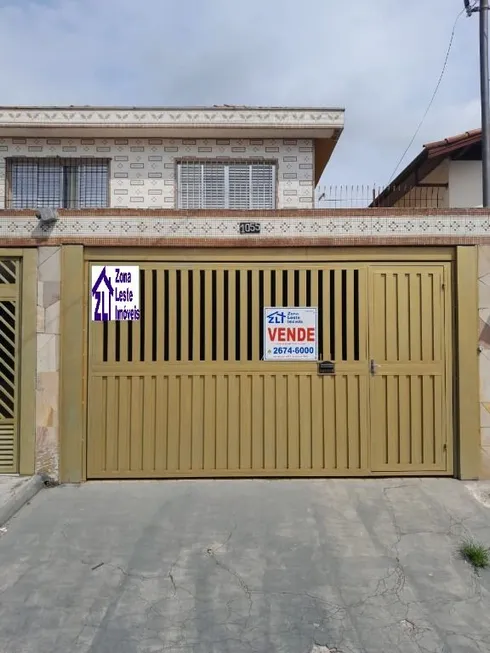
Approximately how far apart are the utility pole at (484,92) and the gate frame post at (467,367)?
2.86 m

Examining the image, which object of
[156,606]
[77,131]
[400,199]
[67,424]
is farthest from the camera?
[400,199]

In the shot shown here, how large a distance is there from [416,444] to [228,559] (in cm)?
254

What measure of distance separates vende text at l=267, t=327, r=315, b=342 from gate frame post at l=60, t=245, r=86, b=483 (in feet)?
6.66

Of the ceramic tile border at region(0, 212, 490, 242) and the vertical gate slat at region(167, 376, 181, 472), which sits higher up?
the ceramic tile border at region(0, 212, 490, 242)

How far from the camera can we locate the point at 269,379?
5.64 m

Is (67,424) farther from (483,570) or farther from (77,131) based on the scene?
(77,131)

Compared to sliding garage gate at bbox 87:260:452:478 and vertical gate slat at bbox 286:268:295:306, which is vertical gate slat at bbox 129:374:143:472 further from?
vertical gate slat at bbox 286:268:295:306

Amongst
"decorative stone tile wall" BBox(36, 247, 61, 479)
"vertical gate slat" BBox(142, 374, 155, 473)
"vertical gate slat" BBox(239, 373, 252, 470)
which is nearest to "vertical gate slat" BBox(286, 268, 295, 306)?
"vertical gate slat" BBox(239, 373, 252, 470)

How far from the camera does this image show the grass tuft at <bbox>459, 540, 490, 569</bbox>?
3.99 metres

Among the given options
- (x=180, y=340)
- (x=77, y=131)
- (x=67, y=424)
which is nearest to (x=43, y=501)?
(x=67, y=424)

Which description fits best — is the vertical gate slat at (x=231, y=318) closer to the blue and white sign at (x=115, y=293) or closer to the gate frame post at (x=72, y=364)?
the blue and white sign at (x=115, y=293)

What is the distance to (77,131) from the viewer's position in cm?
926

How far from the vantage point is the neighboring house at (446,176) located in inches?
395

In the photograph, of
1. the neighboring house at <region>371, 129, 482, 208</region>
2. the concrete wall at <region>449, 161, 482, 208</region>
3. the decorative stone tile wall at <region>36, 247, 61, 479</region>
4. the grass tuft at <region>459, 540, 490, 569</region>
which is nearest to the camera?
the grass tuft at <region>459, 540, 490, 569</region>
